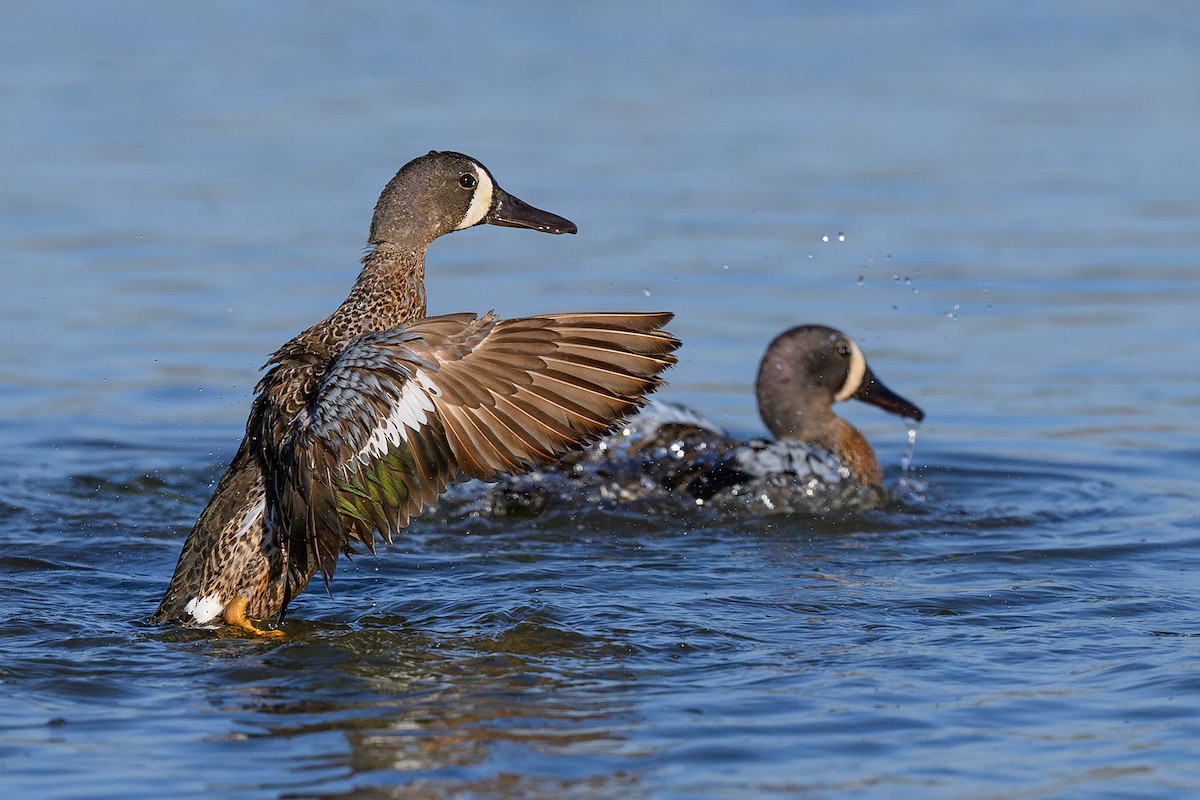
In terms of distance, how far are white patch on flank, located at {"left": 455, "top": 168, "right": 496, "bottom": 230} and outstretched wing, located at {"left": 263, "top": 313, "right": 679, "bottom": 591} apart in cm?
111

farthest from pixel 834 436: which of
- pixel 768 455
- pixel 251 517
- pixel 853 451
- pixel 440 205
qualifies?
pixel 251 517

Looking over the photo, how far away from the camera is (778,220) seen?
1166 cm

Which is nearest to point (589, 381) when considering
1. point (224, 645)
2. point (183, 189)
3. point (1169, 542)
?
point (224, 645)

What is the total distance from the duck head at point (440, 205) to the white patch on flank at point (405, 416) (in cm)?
103

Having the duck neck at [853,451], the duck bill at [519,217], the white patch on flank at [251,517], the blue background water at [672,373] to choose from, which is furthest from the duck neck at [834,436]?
the white patch on flank at [251,517]

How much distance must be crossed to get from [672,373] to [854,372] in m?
1.48

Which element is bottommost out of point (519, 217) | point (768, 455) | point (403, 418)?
point (768, 455)

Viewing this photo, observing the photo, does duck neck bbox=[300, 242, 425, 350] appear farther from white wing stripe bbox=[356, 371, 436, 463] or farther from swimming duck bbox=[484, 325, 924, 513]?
swimming duck bbox=[484, 325, 924, 513]

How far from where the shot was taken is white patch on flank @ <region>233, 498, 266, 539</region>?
5.61 meters

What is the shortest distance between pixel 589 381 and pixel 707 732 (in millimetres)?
1083

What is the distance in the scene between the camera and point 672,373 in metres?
9.69

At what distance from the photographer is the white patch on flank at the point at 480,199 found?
624 cm

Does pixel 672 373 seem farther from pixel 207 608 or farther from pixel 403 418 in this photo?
pixel 403 418

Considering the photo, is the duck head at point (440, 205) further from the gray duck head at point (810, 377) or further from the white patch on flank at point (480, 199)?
the gray duck head at point (810, 377)
